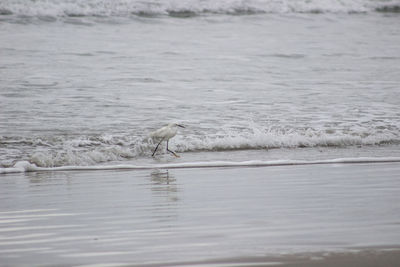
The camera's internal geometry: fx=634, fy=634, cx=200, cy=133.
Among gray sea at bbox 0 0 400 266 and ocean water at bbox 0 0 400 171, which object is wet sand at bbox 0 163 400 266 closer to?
gray sea at bbox 0 0 400 266

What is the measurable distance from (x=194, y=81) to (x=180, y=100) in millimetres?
1597

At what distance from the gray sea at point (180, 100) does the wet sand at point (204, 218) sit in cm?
3

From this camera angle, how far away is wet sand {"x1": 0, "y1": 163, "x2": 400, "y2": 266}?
2.89m

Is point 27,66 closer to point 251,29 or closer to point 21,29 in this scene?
point 21,29

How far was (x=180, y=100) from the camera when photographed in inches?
372

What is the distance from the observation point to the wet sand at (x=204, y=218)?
2892 millimetres

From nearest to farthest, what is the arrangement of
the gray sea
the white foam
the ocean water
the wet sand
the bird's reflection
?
the wet sand
the bird's reflection
the gray sea
the white foam
the ocean water

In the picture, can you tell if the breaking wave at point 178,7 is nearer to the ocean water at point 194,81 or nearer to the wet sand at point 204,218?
the ocean water at point 194,81

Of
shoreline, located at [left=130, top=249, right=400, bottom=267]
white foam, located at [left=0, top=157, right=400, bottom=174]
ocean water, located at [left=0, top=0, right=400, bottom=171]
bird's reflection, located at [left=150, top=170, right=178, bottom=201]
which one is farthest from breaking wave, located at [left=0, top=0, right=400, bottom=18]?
shoreline, located at [left=130, top=249, right=400, bottom=267]

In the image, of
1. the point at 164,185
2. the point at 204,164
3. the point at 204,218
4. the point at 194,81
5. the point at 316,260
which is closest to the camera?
the point at 316,260

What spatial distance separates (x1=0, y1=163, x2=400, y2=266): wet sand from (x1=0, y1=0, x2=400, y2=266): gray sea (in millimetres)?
31

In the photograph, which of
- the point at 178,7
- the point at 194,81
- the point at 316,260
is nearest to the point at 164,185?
the point at 316,260

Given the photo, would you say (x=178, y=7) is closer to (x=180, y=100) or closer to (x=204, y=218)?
(x=180, y=100)

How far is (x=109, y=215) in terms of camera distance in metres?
3.73
